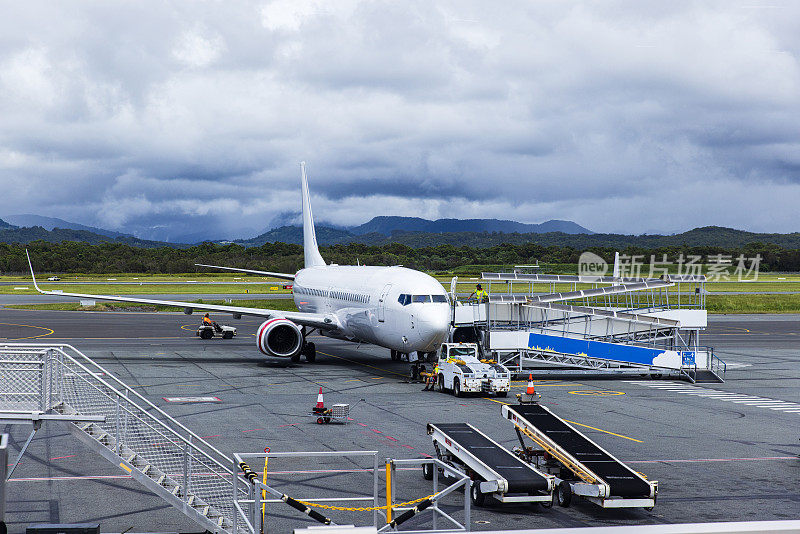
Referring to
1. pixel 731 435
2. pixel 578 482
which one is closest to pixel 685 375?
pixel 731 435

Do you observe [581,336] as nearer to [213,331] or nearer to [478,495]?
[478,495]

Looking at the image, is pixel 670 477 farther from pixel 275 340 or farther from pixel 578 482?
pixel 275 340

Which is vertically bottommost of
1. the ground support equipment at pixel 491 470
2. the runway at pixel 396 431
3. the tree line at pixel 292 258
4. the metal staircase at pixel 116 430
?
the runway at pixel 396 431

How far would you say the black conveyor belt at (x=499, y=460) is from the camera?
18.1 m

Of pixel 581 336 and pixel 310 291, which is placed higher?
pixel 310 291

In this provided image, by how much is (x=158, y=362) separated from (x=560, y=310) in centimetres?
2285

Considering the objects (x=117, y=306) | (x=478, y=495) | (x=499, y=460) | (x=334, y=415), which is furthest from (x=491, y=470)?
(x=117, y=306)

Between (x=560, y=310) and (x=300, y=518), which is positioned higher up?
(x=560, y=310)

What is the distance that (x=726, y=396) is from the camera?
37.3 m

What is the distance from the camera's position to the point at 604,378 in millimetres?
44094

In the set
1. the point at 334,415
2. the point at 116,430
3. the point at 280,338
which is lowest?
the point at 334,415

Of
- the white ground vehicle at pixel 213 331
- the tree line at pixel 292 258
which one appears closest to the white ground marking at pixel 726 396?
the white ground vehicle at pixel 213 331

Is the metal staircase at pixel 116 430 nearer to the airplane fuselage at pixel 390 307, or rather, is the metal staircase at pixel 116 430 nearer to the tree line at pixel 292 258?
the airplane fuselage at pixel 390 307

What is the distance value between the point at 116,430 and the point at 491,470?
8.20m
